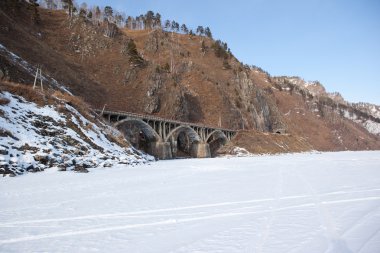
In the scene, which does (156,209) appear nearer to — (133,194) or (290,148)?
(133,194)

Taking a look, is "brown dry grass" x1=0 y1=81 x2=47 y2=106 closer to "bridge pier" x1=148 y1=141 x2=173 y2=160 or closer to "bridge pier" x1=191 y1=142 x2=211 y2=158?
"bridge pier" x1=148 y1=141 x2=173 y2=160

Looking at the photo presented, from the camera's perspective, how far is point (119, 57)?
8000cm

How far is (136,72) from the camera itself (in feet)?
245

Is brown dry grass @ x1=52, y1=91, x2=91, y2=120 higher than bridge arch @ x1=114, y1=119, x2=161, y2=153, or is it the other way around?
brown dry grass @ x1=52, y1=91, x2=91, y2=120

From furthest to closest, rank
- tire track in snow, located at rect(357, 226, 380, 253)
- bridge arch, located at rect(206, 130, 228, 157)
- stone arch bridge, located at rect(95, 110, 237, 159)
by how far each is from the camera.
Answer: bridge arch, located at rect(206, 130, 228, 157), stone arch bridge, located at rect(95, 110, 237, 159), tire track in snow, located at rect(357, 226, 380, 253)

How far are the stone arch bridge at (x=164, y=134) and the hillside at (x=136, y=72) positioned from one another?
6939mm

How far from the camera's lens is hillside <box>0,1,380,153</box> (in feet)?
196

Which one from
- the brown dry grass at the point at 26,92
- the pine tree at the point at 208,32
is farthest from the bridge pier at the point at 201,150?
the pine tree at the point at 208,32

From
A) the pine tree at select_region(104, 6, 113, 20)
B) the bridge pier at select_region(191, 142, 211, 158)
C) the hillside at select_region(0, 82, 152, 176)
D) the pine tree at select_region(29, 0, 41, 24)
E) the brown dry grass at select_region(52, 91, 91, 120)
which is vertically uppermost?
the pine tree at select_region(104, 6, 113, 20)

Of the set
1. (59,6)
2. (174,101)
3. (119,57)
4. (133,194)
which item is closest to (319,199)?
(133,194)

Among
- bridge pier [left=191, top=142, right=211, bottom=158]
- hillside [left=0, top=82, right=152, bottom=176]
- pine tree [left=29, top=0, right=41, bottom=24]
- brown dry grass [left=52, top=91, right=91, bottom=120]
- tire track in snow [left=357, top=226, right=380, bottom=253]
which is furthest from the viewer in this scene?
pine tree [left=29, top=0, right=41, bottom=24]

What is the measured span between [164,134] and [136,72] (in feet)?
86.5

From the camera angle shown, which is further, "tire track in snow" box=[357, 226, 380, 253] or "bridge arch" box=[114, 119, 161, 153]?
"bridge arch" box=[114, 119, 161, 153]

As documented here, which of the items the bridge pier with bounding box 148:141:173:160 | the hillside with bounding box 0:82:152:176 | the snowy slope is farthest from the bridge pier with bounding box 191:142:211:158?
the snowy slope
